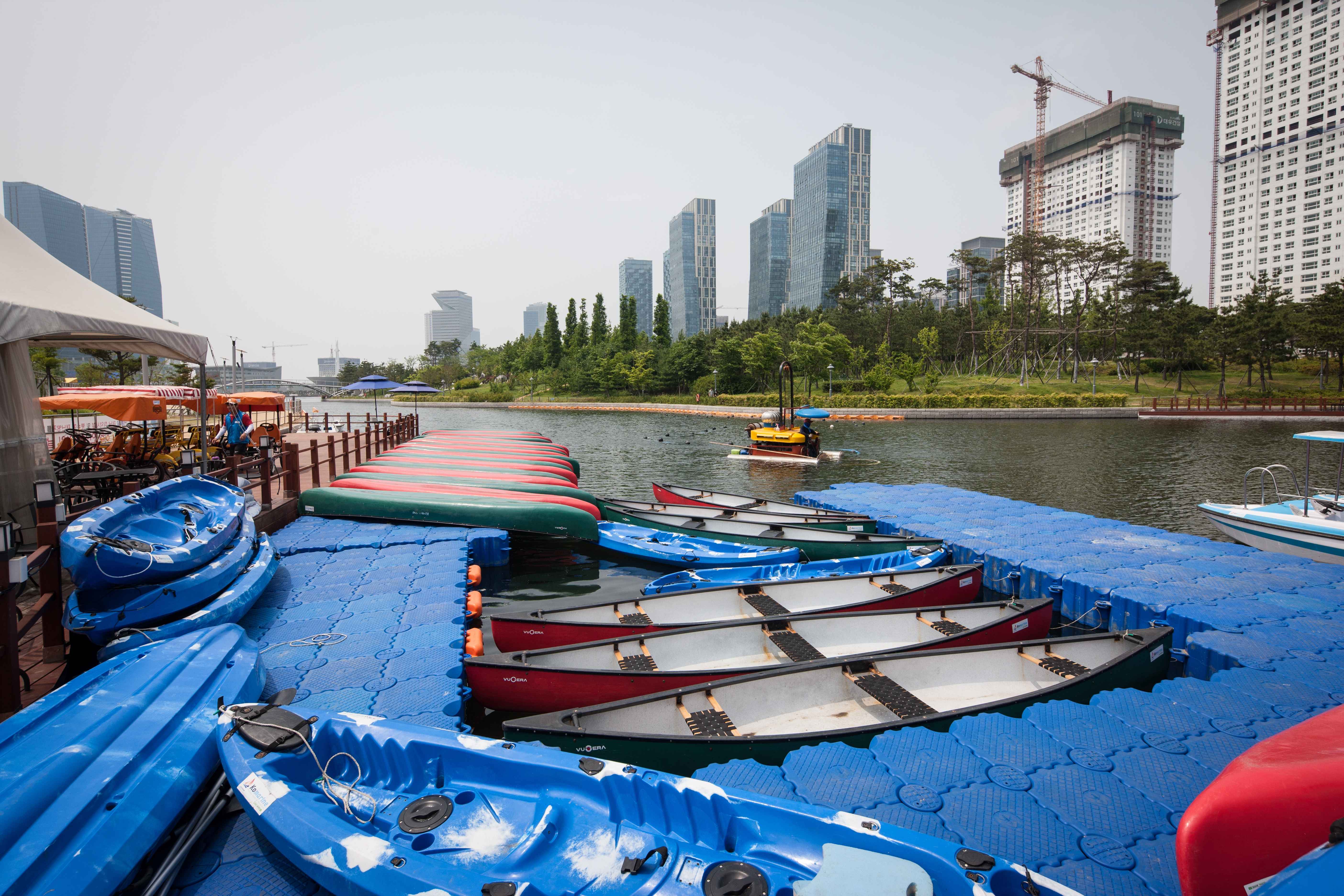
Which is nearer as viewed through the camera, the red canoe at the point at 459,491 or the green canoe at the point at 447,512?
the green canoe at the point at 447,512

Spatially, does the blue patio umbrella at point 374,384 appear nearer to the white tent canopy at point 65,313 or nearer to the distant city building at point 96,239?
the distant city building at point 96,239

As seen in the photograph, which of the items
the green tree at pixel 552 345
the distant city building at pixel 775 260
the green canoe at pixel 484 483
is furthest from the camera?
the distant city building at pixel 775 260

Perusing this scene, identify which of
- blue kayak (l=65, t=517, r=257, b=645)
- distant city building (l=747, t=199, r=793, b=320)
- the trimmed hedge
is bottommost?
blue kayak (l=65, t=517, r=257, b=645)

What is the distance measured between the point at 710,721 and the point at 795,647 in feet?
6.81

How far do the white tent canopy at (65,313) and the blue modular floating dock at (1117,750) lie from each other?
26.3 feet

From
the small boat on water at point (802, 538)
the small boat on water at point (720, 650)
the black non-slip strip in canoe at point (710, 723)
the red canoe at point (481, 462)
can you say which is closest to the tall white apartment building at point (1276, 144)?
the small boat on water at point (802, 538)

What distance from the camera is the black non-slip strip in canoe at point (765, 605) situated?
28.4 ft

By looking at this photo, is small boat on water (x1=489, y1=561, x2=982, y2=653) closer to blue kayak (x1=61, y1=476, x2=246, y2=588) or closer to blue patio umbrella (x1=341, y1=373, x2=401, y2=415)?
blue kayak (x1=61, y1=476, x2=246, y2=588)

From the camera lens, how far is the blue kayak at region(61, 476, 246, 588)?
5.66 metres

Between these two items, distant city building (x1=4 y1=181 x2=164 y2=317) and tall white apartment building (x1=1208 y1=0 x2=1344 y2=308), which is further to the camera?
tall white apartment building (x1=1208 y1=0 x2=1344 y2=308)

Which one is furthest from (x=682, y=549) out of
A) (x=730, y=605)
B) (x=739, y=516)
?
(x=730, y=605)

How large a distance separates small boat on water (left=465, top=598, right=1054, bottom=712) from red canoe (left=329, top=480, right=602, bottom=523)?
19.3ft

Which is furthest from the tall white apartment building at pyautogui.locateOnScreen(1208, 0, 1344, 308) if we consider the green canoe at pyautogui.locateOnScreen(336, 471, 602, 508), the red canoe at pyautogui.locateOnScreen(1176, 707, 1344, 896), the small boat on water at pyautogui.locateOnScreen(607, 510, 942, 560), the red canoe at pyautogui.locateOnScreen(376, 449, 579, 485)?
the red canoe at pyautogui.locateOnScreen(1176, 707, 1344, 896)

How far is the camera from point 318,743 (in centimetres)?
405
